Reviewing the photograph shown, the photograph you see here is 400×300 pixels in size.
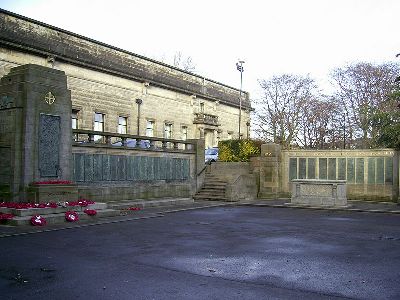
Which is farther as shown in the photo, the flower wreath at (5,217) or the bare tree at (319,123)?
the bare tree at (319,123)

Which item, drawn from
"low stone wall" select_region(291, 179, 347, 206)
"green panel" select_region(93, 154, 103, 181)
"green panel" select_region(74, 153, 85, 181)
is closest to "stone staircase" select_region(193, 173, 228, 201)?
"low stone wall" select_region(291, 179, 347, 206)

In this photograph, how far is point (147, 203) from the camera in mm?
19500

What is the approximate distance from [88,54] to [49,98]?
1607cm

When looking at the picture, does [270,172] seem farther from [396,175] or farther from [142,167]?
[142,167]

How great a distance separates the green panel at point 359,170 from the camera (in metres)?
23.8

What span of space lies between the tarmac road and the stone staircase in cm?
1042

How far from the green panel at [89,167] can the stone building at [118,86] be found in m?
11.2

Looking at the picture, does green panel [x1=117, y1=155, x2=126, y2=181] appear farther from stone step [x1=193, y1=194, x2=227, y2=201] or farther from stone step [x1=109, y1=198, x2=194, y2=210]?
stone step [x1=193, y1=194, x2=227, y2=201]

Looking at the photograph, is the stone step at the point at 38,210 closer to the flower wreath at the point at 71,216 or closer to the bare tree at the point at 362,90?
the flower wreath at the point at 71,216

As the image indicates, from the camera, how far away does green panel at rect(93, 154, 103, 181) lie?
58.6 feet

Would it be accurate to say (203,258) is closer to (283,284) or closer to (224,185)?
(283,284)

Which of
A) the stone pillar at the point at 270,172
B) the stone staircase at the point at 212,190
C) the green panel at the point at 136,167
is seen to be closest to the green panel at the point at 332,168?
the stone pillar at the point at 270,172

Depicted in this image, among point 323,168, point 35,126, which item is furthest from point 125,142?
point 323,168

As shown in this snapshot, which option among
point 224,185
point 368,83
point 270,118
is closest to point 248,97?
point 270,118
